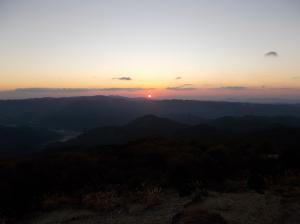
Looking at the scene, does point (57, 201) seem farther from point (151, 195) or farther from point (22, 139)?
point (22, 139)

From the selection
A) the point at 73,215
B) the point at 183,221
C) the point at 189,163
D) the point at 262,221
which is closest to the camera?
the point at 183,221

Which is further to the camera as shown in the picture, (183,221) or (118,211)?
(118,211)

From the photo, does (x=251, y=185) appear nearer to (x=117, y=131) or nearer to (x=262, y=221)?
(x=262, y=221)

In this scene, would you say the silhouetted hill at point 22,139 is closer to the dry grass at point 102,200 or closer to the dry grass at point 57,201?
the dry grass at point 57,201

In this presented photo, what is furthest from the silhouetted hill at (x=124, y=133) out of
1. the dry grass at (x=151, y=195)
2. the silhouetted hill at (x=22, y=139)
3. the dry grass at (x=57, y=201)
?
the dry grass at (x=57, y=201)

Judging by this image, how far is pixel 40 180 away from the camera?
44.4 feet

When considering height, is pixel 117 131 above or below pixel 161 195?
below

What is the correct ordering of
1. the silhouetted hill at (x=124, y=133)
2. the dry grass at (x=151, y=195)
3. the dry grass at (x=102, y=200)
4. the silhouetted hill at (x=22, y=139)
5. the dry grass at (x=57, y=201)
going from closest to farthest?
the dry grass at (x=102, y=200), the dry grass at (x=151, y=195), the dry grass at (x=57, y=201), the silhouetted hill at (x=124, y=133), the silhouetted hill at (x=22, y=139)

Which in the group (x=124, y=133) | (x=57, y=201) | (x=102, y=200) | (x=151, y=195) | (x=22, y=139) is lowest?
(x=22, y=139)

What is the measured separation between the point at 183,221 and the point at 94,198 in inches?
176

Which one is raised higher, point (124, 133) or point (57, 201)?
point (57, 201)

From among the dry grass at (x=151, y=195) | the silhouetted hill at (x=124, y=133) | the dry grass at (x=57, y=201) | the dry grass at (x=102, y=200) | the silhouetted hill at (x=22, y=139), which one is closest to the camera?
the dry grass at (x=102, y=200)

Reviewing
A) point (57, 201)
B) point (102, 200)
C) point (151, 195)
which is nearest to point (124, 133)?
point (57, 201)

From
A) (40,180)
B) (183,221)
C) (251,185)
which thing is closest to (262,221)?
(183,221)
